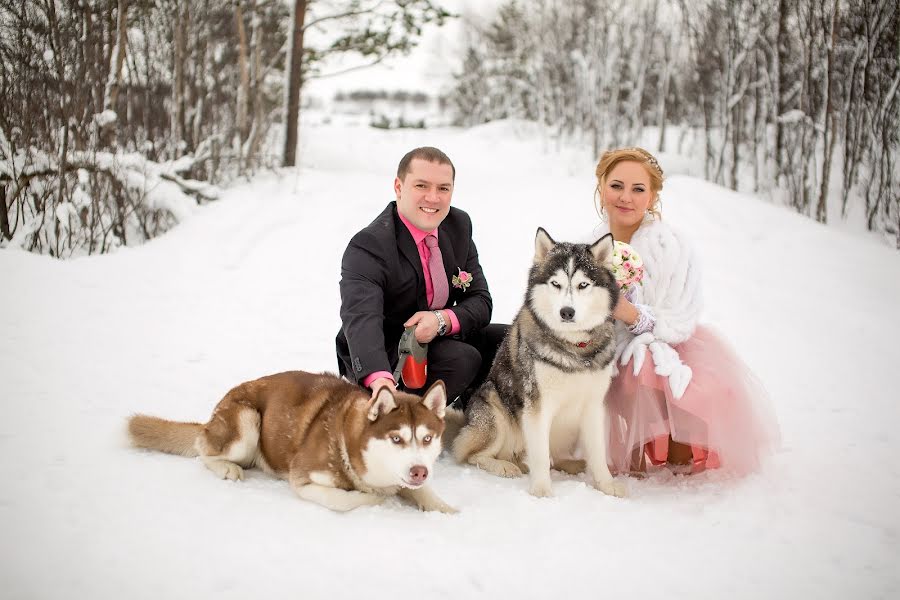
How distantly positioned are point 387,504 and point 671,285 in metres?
1.88

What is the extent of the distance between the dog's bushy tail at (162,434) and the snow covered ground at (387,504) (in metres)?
0.07

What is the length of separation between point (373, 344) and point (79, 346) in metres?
2.81

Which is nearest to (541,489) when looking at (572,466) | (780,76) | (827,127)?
(572,466)

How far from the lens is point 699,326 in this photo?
11.4 ft

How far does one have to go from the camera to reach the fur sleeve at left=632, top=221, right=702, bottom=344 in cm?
315

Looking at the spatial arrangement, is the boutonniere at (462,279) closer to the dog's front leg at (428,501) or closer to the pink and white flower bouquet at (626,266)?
the pink and white flower bouquet at (626,266)

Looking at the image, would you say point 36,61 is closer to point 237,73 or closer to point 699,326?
point 699,326

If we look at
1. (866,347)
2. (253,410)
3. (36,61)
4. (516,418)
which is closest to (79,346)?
(253,410)

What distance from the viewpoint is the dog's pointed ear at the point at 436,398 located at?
255cm

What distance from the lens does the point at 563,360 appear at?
2.88 m

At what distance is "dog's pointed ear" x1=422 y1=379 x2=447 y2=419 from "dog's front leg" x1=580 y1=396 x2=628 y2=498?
0.82 metres

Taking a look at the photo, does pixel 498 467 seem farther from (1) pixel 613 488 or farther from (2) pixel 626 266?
(2) pixel 626 266

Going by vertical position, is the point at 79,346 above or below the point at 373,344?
below

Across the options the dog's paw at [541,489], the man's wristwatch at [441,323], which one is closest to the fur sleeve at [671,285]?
the dog's paw at [541,489]
